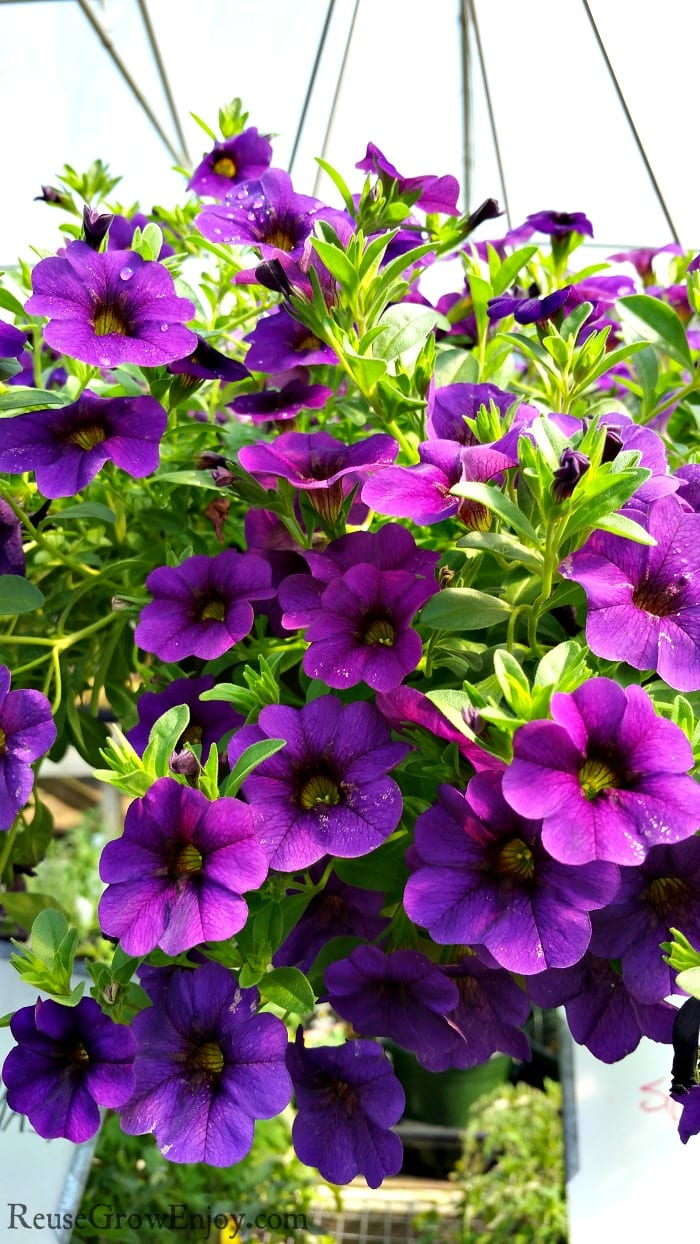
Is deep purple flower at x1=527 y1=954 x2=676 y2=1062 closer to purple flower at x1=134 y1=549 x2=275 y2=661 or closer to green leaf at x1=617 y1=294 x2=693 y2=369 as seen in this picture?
purple flower at x1=134 y1=549 x2=275 y2=661

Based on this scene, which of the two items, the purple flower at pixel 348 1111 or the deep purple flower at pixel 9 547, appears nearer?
the purple flower at pixel 348 1111

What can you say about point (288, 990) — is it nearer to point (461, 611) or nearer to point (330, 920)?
point (330, 920)

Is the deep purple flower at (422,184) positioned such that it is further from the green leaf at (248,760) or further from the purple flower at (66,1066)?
the purple flower at (66,1066)

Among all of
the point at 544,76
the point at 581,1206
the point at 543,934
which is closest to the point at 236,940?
the point at 543,934

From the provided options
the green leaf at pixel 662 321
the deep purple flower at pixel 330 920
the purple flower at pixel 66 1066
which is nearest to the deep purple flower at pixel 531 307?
the green leaf at pixel 662 321

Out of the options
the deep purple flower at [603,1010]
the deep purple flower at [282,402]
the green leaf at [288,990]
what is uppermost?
the deep purple flower at [282,402]

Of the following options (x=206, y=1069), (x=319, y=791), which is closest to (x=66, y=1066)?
(x=206, y=1069)
